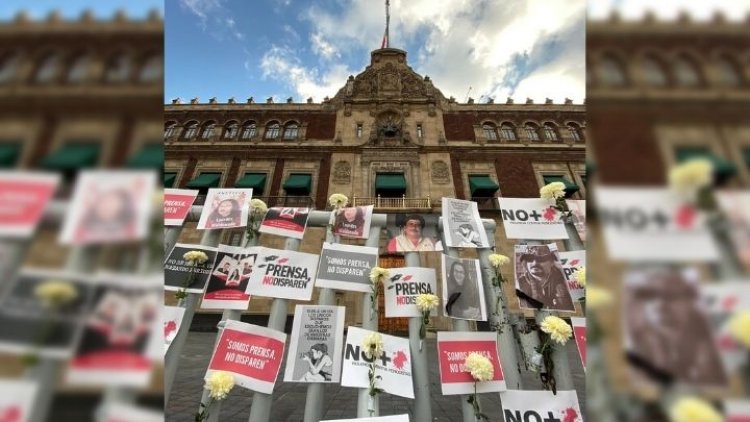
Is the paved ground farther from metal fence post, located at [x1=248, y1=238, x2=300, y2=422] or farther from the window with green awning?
the window with green awning

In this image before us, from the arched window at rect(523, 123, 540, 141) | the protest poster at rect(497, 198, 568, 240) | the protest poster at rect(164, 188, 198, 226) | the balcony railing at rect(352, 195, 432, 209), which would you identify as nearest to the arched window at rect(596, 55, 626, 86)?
the protest poster at rect(497, 198, 568, 240)

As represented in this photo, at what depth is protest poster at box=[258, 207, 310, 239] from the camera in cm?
355

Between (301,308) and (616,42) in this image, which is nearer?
(616,42)

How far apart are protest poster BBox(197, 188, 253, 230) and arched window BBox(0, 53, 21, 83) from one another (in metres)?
2.97

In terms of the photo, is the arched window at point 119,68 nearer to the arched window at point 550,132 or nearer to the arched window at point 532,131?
the arched window at point 532,131

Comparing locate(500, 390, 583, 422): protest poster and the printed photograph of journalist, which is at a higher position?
the printed photograph of journalist

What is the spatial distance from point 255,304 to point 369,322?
1051 centimetres

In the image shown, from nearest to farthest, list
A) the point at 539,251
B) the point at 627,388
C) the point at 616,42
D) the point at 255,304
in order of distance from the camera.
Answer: the point at 627,388
the point at 616,42
the point at 539,251
the point at 255,304

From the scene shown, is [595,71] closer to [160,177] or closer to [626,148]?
[626,148]

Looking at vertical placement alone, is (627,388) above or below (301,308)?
below

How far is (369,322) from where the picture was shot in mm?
3074

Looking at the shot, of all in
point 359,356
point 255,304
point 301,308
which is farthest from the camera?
point 255,304

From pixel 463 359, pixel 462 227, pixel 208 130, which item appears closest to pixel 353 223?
pixel 462 227

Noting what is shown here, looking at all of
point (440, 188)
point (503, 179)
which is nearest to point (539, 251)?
point (440, 188)
